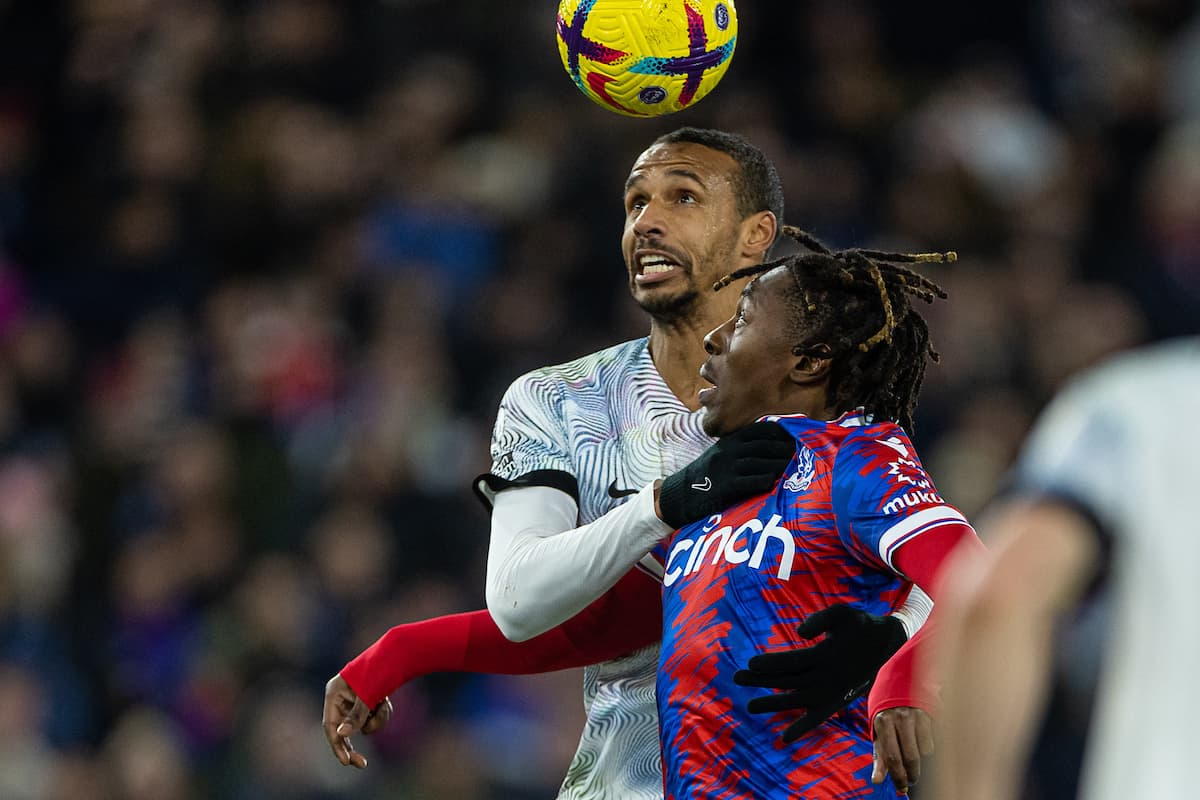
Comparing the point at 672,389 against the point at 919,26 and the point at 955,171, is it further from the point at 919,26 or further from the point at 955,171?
the point at 919,26

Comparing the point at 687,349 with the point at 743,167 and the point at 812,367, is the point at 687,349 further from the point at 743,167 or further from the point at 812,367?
the point at 812,367

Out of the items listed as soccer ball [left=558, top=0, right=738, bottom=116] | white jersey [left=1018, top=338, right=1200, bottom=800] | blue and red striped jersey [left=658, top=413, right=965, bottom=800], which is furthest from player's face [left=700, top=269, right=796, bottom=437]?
white jersey [left=1018, top=338, right=1200, bottom=800]

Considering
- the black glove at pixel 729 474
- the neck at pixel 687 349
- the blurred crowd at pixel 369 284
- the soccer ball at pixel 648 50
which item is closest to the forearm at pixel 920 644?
the black glove at pixel 729 474

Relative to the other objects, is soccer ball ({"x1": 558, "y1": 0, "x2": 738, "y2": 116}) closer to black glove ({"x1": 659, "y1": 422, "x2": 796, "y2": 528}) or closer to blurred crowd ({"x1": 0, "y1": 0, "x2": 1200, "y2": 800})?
black glove ({"x1": 659, "y1": 422, "x2": 796, "y2": 528})

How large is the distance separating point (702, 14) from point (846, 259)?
1.12 metres

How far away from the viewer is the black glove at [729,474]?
12.2 feet

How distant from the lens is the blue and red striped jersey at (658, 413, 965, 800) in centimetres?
361

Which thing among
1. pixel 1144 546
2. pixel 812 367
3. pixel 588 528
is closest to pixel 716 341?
pixel 812 367

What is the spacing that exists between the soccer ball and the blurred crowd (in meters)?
4.34

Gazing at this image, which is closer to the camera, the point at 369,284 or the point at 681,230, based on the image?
the point at 681,230

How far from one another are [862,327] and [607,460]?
864 millimetres

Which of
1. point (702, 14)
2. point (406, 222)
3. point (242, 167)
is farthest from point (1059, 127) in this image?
point (702, 14)

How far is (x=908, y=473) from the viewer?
11.7 ft

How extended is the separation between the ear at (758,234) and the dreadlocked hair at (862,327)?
25.8 inches
